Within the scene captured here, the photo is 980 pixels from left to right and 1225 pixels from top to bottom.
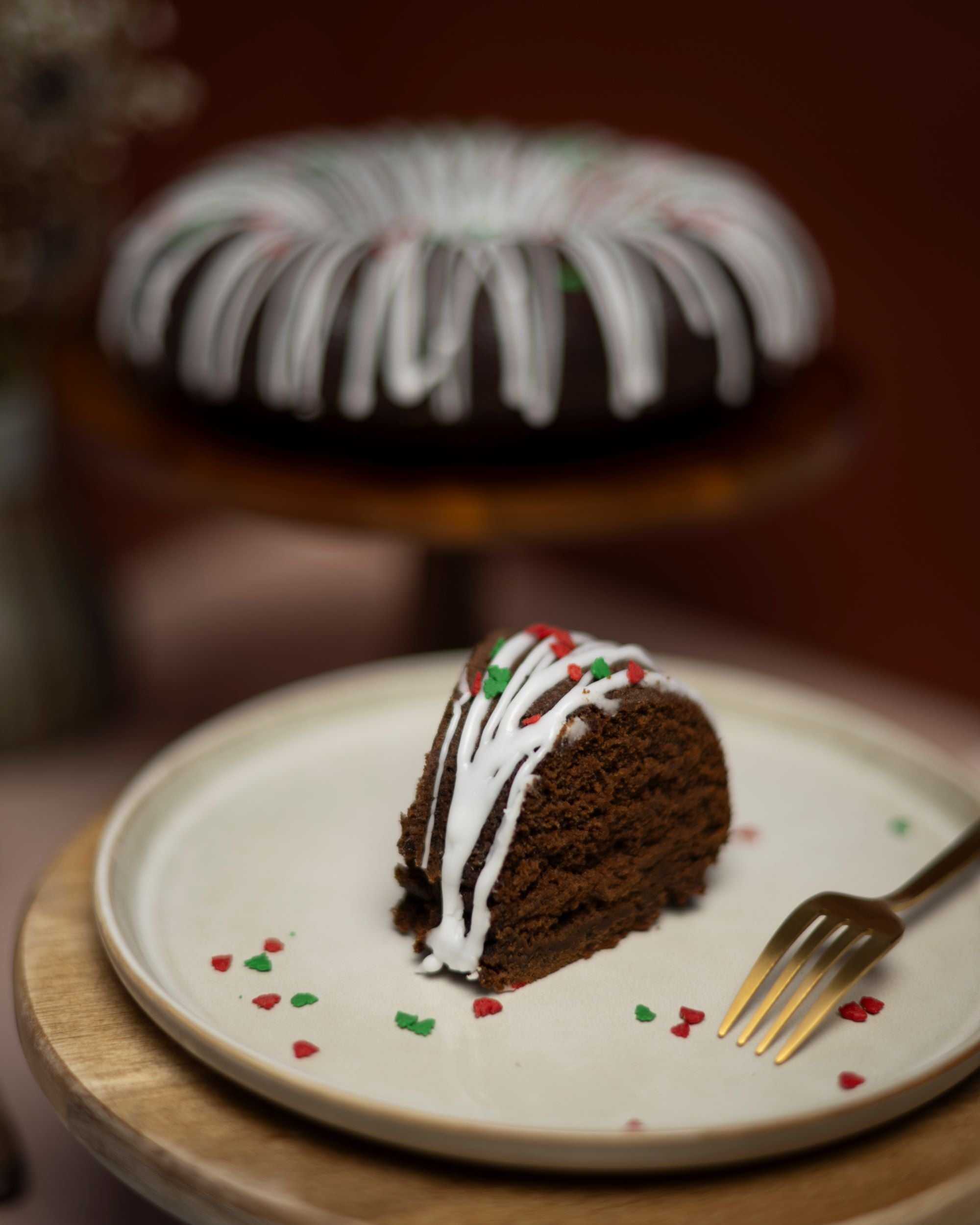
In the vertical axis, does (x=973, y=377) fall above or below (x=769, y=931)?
above

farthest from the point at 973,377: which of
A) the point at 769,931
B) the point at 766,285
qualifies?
the point at 769,931

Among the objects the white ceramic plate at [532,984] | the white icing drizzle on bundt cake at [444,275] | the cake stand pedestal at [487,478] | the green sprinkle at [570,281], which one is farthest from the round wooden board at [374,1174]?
the green sprinkle at [570,281]

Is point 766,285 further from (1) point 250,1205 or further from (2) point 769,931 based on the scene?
(1) point 250,1205

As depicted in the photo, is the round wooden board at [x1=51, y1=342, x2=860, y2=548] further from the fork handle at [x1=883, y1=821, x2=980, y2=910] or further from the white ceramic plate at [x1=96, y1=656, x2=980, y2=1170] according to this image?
the fork handle at [x1=883, y1=821, x2=980, y2=910]

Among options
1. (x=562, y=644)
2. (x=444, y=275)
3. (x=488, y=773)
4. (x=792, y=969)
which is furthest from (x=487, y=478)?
(x=792, y=969)

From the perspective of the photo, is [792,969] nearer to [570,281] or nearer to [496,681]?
[496,681]

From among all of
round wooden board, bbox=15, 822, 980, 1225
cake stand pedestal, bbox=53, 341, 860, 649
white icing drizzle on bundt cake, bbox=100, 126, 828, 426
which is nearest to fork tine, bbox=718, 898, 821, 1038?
round wooden board, bbox=15, 822, 980, 1225

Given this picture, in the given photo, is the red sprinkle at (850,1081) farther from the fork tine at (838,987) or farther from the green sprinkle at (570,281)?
the green sprinkle at (570,281)

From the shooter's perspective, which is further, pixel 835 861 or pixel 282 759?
pixel 282 759
